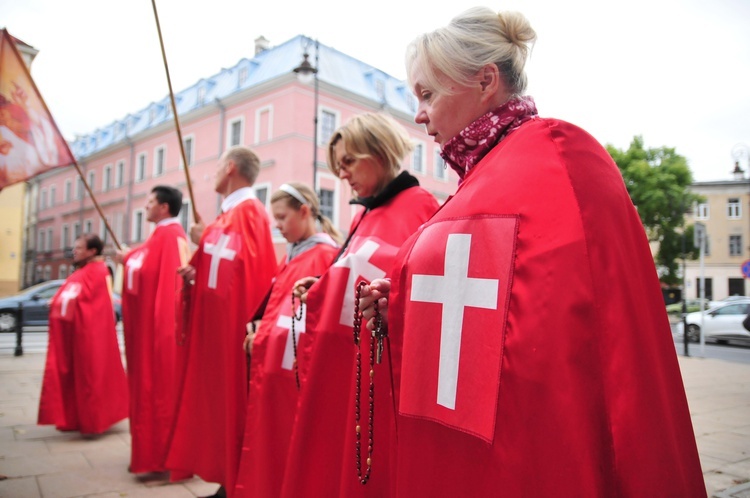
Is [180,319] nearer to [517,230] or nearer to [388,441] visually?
[388,441]

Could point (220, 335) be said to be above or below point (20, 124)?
below

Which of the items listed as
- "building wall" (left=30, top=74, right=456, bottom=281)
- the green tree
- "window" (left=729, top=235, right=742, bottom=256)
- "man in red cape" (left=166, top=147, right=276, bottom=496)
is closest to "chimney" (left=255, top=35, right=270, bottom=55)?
"building wall" (left=30, top=74, right=456, bottom=281)

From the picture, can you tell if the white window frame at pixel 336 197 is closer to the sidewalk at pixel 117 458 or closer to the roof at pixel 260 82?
the roof at pixel 260 82

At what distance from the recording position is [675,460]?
1018mm

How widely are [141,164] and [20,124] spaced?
30051mm

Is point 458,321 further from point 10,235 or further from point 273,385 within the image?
point 10,235

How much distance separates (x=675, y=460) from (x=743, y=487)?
2456 mm

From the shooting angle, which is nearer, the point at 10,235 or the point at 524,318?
the point at 524,318

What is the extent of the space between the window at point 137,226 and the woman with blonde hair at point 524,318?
1314 inches

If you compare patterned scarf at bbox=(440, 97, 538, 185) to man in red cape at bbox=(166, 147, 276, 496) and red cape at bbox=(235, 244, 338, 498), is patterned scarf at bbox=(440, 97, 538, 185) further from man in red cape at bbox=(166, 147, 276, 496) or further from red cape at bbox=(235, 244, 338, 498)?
man in red cape at bbox=(166, 147, 276, 496)

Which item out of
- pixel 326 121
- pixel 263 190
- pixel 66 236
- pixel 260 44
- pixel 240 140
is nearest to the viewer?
pixel 326 121

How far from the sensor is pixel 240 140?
25188mm

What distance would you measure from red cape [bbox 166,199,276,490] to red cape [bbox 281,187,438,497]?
100 centimetres

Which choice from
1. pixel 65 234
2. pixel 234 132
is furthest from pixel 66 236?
pixel 234 132
